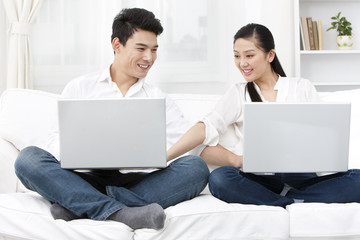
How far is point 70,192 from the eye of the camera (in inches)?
58.1

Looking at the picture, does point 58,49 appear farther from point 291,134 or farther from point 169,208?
point 291,134

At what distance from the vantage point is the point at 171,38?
2.77m

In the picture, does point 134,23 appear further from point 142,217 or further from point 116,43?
point 142,217

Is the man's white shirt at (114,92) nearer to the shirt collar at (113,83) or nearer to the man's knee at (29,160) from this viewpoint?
the shirt collar at (113,83)

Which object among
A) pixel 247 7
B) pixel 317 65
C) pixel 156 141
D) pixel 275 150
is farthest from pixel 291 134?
pixel 317 65

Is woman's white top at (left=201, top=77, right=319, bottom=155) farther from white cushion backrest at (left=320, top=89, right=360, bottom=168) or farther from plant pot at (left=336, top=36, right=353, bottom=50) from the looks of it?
plant pot at (left=336, top=36, right=353, bottom=50)

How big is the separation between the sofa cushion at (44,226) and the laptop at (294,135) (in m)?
0.48

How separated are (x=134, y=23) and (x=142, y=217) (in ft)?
3.11

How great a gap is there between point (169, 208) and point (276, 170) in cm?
39

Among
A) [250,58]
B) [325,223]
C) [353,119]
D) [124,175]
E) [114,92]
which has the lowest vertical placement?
[325,223]

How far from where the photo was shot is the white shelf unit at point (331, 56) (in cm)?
300

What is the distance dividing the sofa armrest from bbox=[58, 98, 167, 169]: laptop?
48 centimetres

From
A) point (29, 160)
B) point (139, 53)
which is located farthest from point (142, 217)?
point (139, 53)

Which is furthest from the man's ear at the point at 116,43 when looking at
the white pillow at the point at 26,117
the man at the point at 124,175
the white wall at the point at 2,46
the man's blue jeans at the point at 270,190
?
the white wall at the point at 2,46
